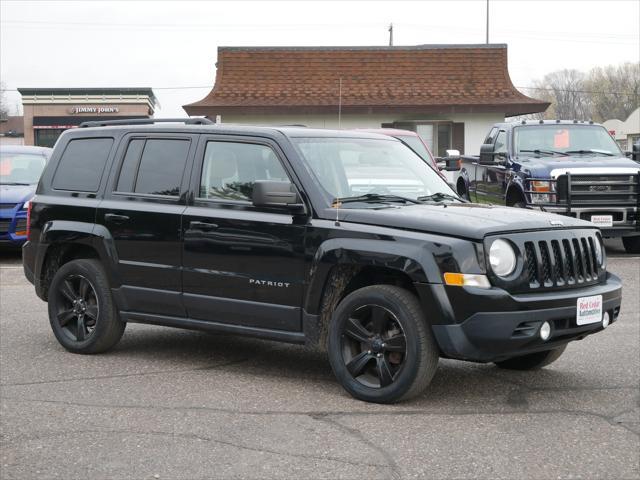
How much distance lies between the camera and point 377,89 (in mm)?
27953

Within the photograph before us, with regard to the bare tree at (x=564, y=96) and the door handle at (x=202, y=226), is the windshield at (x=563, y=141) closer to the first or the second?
the door handle at (x=202, y=226)

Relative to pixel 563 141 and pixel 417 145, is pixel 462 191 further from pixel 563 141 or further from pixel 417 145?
pixel 417 145

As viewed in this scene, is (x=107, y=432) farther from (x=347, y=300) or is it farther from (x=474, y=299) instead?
(x=474, y=299)

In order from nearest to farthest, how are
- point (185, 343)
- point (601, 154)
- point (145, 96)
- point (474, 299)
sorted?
point (474, 299)
point (185, 343)
point (601, 154)
point (145, 96)

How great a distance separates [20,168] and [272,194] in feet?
35.8

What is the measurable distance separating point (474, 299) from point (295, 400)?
53.7 inches

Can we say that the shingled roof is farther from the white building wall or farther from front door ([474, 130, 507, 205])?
front door ([474, 130, 507, 205])

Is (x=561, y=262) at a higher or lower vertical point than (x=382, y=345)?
higher

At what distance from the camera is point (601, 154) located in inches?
615

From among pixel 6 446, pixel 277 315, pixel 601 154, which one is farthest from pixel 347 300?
pixel 601 154

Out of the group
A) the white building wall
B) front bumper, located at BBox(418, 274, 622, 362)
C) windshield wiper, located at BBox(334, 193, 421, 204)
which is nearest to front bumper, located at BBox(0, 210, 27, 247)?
windshield wiper, located at BBox(334, 193, 421, 204)

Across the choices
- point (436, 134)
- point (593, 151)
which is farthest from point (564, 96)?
point (593, 151)

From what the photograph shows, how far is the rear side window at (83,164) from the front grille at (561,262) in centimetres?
361

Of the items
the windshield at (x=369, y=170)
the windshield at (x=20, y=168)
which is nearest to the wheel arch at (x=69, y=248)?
the windshield at (x=369, y=170)
